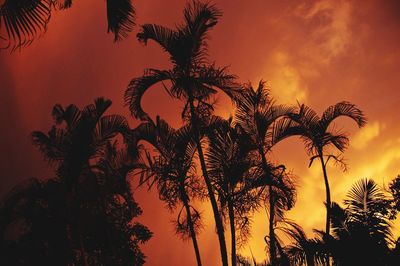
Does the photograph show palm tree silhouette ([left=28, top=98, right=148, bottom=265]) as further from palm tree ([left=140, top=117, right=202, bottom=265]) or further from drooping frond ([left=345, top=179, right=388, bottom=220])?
drooping frond ([left=345, top=179, right=388, bottom=220])

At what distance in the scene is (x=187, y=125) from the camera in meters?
9.29

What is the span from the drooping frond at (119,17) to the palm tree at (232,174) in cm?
375

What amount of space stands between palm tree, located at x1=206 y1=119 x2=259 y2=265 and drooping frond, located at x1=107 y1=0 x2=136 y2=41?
3.75m

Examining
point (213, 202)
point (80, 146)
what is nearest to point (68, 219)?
point (80, 146)

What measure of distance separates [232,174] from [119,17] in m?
4.52

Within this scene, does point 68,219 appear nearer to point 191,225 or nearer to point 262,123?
point 191,225

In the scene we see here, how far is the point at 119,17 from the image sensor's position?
5125mm

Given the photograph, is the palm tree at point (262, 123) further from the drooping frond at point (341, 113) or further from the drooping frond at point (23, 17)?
the drooping frond at point (23, 17)

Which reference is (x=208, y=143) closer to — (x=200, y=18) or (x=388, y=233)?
(x=200, y=18)

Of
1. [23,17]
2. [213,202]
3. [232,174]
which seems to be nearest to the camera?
[23,17]

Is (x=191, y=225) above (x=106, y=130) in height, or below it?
below

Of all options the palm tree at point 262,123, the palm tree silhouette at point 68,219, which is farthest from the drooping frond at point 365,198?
the palm tree silhouette at point 68,219

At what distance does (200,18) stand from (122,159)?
6.44m

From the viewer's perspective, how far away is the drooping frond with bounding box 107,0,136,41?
5.10m
